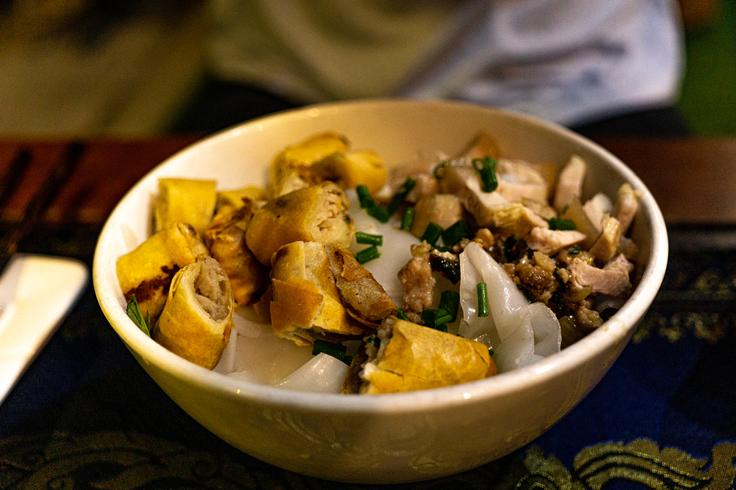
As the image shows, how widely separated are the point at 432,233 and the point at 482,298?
139mm

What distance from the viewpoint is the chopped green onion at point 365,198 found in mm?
952

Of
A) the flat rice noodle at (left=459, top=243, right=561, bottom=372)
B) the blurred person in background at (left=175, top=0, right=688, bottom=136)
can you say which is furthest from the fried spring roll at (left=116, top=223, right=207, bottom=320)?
the blurred person in background at (left=175, top=0, right=688, bottom=136)

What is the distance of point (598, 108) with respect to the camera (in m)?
1.84

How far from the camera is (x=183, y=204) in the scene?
3.10ft

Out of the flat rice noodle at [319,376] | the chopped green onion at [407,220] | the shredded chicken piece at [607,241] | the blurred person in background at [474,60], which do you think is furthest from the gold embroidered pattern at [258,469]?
the blurred person in background at [474,60]

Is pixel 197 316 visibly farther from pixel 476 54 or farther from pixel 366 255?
pixel 476 54

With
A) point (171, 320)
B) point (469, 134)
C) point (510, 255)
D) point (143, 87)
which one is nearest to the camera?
point (171, 320)

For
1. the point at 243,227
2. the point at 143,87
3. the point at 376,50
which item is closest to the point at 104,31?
the point at 143,87

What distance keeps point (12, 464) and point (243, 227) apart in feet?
1.35

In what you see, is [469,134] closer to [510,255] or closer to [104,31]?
[510,255]

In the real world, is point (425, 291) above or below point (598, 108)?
above

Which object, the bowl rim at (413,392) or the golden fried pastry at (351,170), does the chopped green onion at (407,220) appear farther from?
the bowl rim at (413,392)

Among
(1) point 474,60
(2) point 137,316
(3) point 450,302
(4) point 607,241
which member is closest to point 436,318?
(3) point 450,302

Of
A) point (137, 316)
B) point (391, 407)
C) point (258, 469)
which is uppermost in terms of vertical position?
point (391, 407)
